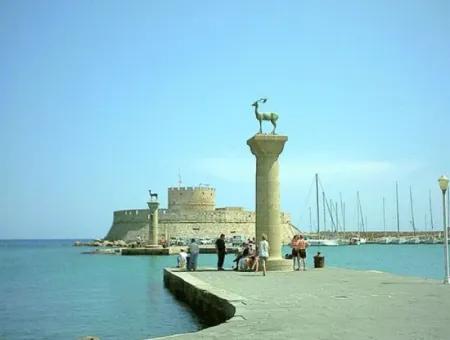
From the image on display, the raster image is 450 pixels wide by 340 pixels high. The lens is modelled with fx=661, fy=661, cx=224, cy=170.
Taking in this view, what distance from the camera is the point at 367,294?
34.9 feet

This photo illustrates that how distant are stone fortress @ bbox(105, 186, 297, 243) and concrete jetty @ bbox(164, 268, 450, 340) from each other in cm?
5659

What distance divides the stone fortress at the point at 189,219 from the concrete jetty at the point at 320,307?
5659cm

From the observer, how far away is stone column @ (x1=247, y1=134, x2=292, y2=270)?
17.6 meters

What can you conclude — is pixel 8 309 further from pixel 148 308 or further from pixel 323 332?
pixel 323 332

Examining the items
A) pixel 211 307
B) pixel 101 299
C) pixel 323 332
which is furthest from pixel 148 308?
pixel 323 332

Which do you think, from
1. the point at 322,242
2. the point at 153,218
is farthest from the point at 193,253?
the point at 322,242

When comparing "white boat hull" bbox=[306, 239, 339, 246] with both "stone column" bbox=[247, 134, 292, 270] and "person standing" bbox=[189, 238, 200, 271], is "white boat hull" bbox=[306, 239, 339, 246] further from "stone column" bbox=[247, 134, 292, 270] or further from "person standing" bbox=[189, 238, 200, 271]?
"stone column" bbox=[247, 134, 292, 270]

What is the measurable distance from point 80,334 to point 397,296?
542cm

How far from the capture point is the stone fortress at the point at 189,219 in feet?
235

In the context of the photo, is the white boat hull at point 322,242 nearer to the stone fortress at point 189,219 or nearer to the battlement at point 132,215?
the stone fortress at point 189,219

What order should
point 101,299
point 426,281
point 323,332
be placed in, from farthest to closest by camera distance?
1. point 101,299
2. point 426,281
3. point 323,332

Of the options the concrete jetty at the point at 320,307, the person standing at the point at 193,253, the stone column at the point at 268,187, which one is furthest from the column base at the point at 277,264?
the concrete jetty at the point at 320,307

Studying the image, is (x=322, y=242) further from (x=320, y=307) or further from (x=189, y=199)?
(x=320, y=307)

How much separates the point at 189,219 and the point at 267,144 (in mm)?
54847
